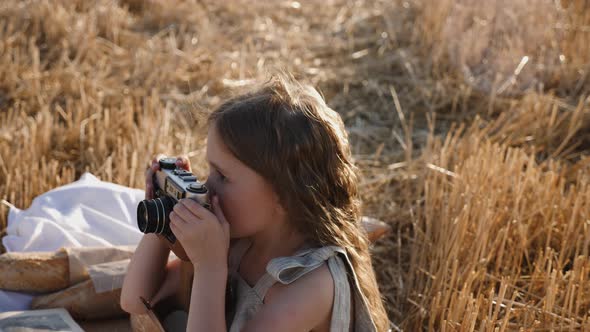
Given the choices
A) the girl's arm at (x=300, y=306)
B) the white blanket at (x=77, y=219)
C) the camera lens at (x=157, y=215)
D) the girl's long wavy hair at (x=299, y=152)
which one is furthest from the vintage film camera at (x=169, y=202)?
the white blanket at (x=77, y=219)

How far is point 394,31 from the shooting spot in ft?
16.8

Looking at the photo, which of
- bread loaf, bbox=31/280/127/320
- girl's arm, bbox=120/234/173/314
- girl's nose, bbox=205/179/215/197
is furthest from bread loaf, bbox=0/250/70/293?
girl's nose, bbox=205/179/215/197

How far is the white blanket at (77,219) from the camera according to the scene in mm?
2604

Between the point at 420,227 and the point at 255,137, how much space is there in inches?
51.8

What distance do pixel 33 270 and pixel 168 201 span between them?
820 millimetres

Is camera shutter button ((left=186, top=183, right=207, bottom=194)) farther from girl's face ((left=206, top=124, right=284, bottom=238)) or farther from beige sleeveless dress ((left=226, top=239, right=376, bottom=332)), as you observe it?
beige sleeveless dress ((left=226, top=239, right=376, bottom=332))

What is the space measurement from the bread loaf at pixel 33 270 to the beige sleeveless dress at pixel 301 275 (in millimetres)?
711

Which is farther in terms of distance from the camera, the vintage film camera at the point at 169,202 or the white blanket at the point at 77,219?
the white blanket at the point at 77,219

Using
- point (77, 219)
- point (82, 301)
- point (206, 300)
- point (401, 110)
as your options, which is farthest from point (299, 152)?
point (401, 110)

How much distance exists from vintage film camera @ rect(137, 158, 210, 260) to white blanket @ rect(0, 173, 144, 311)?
0.82 metres

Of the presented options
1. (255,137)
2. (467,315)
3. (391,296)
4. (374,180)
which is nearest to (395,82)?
(374,180)

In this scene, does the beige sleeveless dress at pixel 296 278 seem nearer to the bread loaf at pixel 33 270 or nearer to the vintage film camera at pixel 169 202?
the vintage film camera at pixel 169 202

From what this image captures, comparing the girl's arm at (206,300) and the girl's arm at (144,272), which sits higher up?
the girl's arm at (206,300)

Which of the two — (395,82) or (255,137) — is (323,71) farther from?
(255,137)
